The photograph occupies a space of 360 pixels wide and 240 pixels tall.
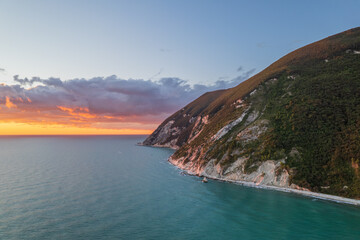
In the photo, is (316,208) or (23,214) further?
(316,208)

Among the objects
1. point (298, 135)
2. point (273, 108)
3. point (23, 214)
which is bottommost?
point (23, 214)

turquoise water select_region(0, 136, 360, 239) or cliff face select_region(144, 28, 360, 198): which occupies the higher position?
cliff face select_region(144, 28, 360, 198)

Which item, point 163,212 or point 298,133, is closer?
point 163,212

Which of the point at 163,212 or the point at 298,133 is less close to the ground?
the point at 298,133

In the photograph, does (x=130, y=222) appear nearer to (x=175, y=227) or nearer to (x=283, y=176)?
(x=175, y=227)

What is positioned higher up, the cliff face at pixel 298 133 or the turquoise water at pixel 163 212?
the cliff face at pixel 298 133

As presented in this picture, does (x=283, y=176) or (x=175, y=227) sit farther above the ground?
(x=283, y=176)

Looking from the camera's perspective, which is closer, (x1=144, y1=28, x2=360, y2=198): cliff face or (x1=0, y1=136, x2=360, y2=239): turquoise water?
(x1=0, y1=136, x2=360, y2=239): turquoise water

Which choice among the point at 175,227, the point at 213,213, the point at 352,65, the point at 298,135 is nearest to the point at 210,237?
the point at 175,227
